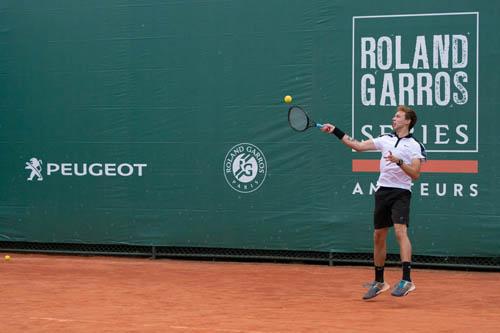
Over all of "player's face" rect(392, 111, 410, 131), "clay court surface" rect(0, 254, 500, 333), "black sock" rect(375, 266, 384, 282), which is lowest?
"clay court surface" rect(0, 254, 500, 333)

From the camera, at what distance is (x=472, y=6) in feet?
33.0

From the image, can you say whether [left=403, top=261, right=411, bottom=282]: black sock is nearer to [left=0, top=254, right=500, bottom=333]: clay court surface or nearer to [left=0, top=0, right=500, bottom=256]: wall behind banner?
[left=0, top=254, right=500, bottom=333]: clay court surface

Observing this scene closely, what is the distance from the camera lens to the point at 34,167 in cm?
1148

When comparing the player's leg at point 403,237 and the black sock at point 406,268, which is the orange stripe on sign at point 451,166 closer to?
the player's leg at point 403,237

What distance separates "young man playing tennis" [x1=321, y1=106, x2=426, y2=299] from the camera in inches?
304

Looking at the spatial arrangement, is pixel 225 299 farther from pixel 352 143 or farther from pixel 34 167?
pixel 34 167

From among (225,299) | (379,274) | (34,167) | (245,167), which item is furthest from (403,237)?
(34,167)

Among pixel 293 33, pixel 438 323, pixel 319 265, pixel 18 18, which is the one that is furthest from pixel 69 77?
pixel 438 323

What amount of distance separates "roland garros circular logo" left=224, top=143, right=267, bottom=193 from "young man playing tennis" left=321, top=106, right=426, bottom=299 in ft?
9.39

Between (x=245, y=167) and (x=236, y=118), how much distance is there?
605 mm

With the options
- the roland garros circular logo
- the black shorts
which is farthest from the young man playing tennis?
the roland garros circular logo

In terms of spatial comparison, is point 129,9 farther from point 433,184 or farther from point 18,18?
point 433,184

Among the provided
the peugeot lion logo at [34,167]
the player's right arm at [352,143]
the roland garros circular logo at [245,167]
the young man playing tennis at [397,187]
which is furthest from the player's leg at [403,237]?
the peugeot lion logo at [34,167]

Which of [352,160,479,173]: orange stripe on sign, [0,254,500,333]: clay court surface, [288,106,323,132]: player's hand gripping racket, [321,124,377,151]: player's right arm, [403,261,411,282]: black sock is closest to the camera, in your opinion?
[0,254,500,333]: clay court surface
